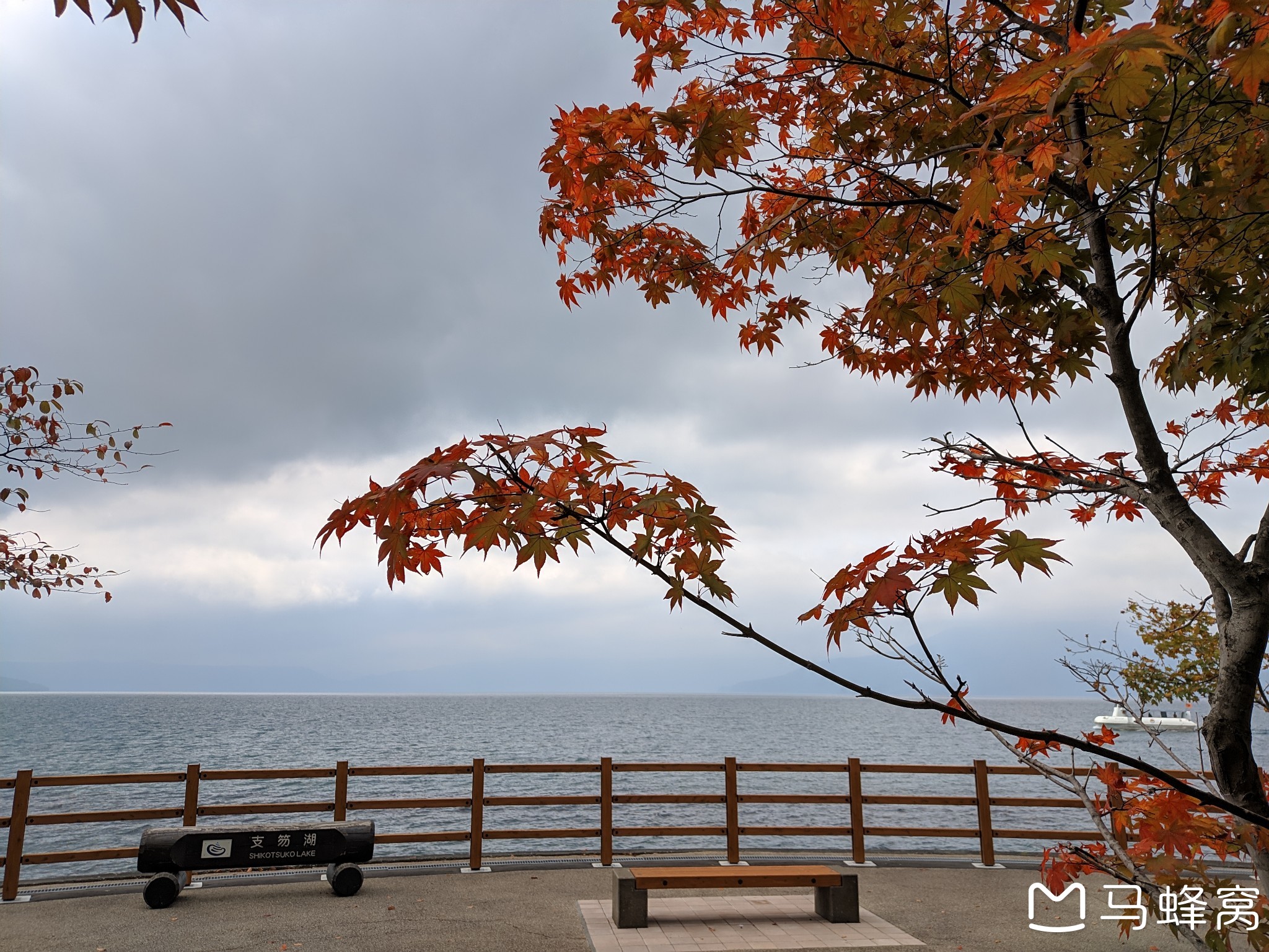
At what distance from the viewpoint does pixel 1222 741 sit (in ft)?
7.72

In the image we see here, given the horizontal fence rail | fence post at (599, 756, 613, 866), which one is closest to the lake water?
the horizontal fence rail

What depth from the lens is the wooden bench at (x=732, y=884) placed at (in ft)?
20.0

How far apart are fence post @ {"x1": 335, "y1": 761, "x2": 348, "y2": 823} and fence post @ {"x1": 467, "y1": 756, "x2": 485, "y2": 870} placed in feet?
4.33

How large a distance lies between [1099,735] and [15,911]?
8530 mm

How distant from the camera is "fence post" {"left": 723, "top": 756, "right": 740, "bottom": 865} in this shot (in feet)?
27.8

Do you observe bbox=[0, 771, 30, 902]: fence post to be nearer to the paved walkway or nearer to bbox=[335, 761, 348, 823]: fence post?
the paved walkway

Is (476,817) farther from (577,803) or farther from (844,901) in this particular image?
(844,901)

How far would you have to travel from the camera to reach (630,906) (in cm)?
613

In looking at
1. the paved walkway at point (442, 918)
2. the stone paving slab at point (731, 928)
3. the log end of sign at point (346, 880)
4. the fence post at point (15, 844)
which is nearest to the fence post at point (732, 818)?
the paved walkway at point (442, 918)

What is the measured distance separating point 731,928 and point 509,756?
161 feet

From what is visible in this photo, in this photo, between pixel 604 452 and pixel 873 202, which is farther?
pixel 873 202

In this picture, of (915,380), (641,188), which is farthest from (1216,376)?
(641,188)

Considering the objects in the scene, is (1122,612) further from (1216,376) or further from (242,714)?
(242,714)

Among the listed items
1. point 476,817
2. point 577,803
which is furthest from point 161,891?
point 577,803
